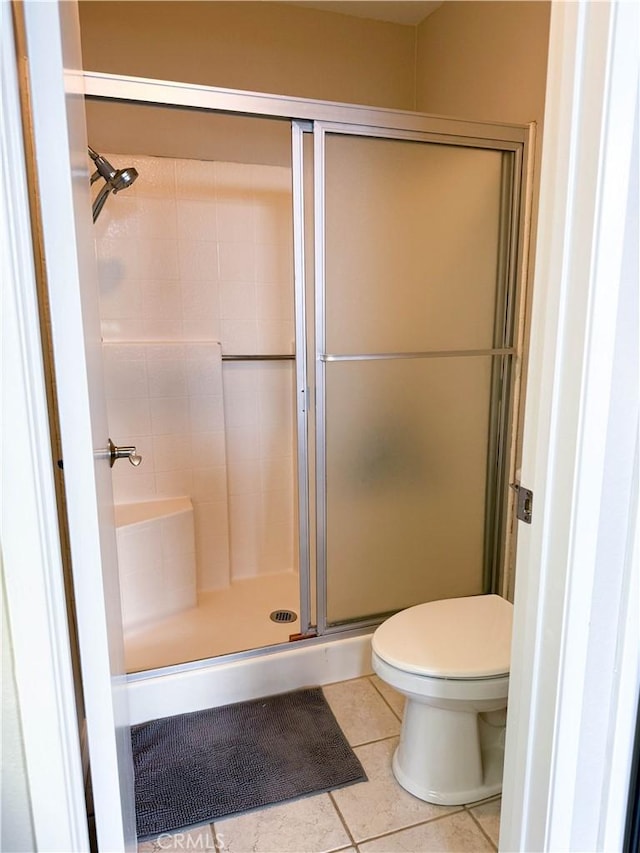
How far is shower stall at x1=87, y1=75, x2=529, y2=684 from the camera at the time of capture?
1.88 metres

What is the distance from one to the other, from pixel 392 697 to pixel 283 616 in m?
0.66

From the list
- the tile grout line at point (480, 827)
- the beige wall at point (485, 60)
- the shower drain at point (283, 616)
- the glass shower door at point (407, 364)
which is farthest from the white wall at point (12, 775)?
the beige wall at point (485, 60)

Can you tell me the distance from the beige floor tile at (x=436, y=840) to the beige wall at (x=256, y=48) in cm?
275

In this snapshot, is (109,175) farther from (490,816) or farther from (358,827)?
(490,816)

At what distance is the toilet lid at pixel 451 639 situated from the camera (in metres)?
1.48

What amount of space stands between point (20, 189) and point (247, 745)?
172cm

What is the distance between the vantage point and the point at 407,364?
202 centimetres

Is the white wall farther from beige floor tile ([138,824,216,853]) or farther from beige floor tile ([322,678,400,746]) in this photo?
beige floor tile ([322,678,400,746])

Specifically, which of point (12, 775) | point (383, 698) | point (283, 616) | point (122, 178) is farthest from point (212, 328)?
point (12, 775)

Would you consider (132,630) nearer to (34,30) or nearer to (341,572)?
(341,572)

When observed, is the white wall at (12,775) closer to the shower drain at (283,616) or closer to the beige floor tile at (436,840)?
the beige floor tile at (436,840)

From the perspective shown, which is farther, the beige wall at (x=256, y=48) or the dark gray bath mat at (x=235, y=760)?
the beige wall at (x=256, y=48)

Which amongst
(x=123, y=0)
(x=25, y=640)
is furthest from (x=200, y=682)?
(x=123, y=0)

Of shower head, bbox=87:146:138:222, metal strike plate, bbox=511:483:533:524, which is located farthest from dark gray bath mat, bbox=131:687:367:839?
shower head, bbox=87:146:138:222
